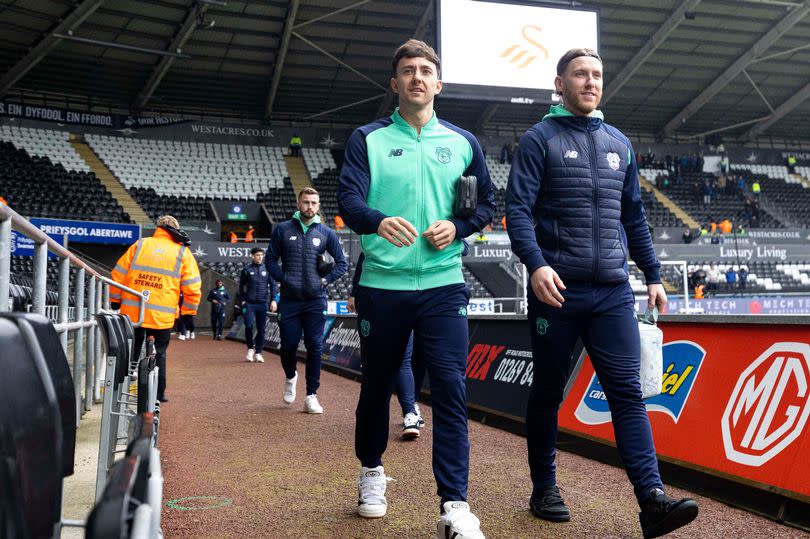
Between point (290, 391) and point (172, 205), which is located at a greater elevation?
point (172, 205)

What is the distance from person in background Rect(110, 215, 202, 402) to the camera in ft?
19.3

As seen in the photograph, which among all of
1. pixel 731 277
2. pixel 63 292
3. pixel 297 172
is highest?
pixel 297 172

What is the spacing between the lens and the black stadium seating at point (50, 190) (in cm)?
2280

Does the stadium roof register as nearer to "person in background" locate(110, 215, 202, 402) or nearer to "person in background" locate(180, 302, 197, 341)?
"person in background" locate(180, 302, 197, 341)


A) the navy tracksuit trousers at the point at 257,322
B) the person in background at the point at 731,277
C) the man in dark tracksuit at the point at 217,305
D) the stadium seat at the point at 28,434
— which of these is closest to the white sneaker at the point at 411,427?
the stadium seat at the point at 28,434

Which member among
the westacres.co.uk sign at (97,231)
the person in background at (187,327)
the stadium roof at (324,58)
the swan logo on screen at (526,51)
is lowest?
the person in background at (187,327)

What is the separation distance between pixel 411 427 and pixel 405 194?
2.53 m

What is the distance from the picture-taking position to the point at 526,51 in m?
17.9

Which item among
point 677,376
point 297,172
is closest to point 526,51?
point 297,172

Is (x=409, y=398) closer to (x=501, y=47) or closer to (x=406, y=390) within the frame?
(x=406, y=390)

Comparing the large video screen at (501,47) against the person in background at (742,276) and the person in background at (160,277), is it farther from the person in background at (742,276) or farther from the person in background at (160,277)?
the person in background at (160,277)

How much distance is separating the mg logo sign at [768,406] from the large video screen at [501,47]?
47.9 feet

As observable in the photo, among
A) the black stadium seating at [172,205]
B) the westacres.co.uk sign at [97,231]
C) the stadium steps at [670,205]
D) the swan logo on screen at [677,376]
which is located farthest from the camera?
the stadium steps at [670,205]

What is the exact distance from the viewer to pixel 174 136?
30984 mm
